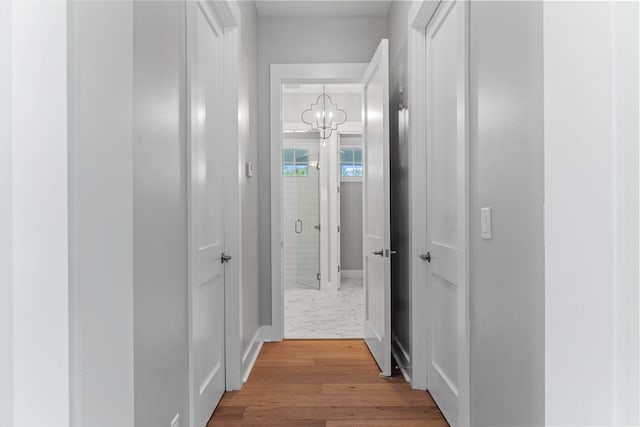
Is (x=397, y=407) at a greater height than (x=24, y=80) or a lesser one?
lesser

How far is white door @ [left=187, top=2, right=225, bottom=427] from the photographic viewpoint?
1714 mm

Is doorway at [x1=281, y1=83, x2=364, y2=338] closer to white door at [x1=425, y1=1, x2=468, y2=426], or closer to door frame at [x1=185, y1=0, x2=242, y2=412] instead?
door frame at [x1=185, y1=0, x2=242, y2=412]

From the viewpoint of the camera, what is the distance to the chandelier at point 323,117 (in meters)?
5.21

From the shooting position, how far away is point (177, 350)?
1551 mm

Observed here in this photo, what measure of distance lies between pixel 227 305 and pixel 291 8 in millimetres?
2468

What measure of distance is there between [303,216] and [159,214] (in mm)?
4663

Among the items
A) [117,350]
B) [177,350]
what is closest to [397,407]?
[177,350]

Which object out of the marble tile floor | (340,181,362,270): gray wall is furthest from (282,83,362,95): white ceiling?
the marble tile floor

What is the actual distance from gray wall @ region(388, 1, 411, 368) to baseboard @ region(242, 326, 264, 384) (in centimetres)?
107

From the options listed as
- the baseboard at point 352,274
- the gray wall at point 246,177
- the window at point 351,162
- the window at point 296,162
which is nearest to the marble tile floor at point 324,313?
the baseboard at point 352,274

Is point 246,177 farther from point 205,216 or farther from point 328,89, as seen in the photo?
point 328,89

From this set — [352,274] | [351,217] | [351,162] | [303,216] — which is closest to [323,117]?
[303,216]

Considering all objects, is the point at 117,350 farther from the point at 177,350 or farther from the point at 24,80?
the point at 177,350

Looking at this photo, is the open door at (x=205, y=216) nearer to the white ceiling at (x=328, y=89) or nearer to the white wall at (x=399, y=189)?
the white wall at (x=399, y=189)
